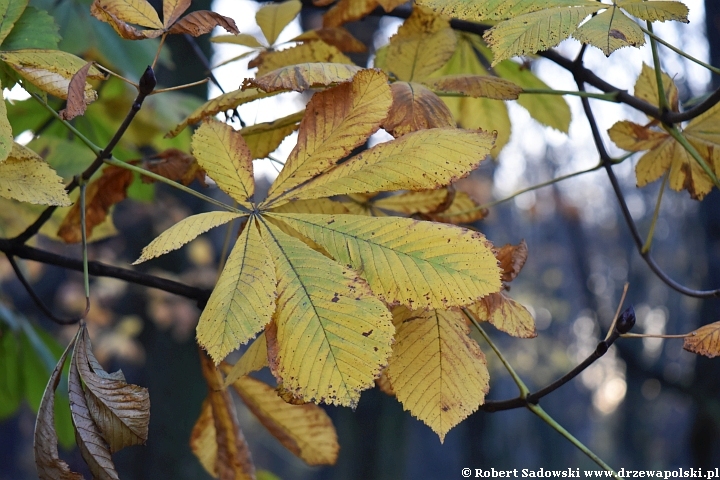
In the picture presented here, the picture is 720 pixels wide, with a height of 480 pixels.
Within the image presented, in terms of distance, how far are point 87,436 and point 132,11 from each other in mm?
389

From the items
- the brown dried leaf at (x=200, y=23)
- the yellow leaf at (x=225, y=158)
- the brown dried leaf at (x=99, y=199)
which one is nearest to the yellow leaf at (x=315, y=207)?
the yellow leaf at (x=225, y=158)

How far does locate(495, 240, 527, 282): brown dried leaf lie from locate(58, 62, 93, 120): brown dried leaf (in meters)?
0.41

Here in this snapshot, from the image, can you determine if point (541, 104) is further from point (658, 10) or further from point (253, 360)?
point (253, 360)

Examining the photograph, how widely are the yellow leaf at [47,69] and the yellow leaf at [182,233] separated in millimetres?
156

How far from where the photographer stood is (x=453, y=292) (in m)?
0.46

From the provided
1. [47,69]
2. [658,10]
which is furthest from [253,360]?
[658,10]

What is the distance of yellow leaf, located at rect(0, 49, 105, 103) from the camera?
54cm

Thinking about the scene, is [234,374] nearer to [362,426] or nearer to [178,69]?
[178,69]

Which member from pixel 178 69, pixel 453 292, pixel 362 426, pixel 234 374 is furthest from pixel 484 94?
pixel 362 426

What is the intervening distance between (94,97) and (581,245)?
589 cm

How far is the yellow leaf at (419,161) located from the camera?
1.65 feet

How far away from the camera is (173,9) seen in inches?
23.0

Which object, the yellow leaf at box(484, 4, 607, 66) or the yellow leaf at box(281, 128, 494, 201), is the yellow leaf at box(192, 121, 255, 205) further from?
the yellow leaf at box(484, 4, 607, 66)

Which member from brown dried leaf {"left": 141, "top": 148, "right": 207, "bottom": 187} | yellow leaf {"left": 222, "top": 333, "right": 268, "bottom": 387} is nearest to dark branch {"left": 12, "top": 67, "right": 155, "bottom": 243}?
brown dried leaf {"left": 141, "top": 148, "right": 207, "bottom": 187}
